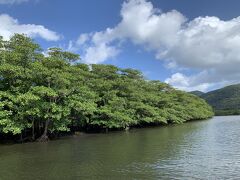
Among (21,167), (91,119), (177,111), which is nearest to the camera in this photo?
(21,167)

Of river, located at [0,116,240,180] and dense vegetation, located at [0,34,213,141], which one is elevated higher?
dense vegetation, located at [0,34,213,141]

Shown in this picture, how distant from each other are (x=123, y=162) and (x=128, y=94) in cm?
5189

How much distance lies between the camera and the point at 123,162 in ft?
89.8

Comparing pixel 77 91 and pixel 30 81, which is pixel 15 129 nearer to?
pixel 30 81

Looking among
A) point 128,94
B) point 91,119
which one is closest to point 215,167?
point 91,119

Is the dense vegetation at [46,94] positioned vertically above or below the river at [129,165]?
above

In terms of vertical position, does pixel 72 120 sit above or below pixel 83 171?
above

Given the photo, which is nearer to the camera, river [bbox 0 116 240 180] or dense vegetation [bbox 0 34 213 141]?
river [bbox 0 116 240 180]

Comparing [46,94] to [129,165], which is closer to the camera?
[129,165]

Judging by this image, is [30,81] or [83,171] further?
[30,81]

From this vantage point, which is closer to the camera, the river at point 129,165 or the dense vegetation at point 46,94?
the river at point 129,165

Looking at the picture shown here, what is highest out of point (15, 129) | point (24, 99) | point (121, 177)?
point (24, 99)

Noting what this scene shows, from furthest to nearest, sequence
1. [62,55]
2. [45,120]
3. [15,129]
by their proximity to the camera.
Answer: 1. [62,55]
2. [45,120]
3. [15,129]

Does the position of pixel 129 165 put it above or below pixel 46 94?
below
